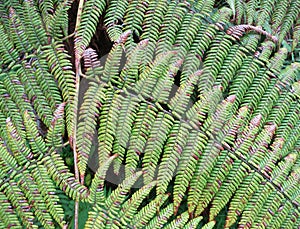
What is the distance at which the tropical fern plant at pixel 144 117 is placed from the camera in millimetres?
1353

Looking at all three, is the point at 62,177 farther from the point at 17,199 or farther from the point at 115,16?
the point at 115,16

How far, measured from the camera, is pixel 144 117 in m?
1.42

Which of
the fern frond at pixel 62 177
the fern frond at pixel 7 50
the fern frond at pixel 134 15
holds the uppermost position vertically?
the fern frond at pixel 134 15

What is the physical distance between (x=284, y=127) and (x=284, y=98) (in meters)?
0.11

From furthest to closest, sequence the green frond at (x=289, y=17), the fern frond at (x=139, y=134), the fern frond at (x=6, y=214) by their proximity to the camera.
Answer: the green frond at (x=289, y=17)
the fern frond at (x=139, y=134)
the fern frond at (x=6, y=214)

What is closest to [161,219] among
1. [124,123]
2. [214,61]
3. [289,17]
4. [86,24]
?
[124,123]

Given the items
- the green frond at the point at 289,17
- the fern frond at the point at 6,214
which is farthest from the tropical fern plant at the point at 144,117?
the green frond at the point at 289,17

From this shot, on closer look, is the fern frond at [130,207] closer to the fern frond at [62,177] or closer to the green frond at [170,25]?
the fern frond at [62,177]

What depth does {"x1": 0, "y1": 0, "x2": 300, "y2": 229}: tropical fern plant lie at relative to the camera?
1.35m

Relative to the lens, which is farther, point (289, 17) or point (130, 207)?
point (289, 17)

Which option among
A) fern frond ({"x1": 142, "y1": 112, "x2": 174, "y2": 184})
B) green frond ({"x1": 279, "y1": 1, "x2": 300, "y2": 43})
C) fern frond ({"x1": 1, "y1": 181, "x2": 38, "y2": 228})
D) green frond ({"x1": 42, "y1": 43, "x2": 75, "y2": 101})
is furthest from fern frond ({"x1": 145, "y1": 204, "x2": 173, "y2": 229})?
green frond ({"x1": 279, "y1": 1, "x2": 300, "y2": 43})

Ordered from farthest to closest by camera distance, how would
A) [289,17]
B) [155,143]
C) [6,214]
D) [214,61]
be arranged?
1. [289,17]
2. [214,61]
3. [155,143]
4. [6,214]

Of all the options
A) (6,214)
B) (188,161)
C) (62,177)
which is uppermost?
(188,161)

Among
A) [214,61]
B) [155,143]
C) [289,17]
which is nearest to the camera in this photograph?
[155,143]
